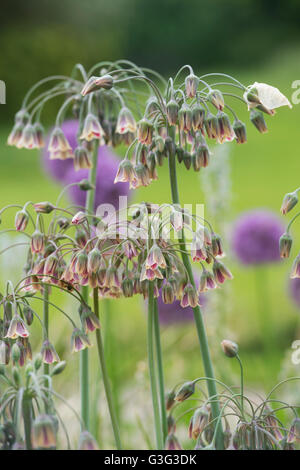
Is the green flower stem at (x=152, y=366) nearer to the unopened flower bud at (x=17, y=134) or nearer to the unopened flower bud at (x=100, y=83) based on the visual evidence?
the unopened flower bud at (x=100, y=83)

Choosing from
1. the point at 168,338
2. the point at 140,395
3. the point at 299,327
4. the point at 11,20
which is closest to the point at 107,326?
the point at 140,395

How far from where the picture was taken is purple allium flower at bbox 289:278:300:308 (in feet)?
5.33

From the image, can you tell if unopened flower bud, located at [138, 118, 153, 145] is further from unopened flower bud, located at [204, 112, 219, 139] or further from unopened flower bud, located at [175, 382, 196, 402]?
unopened flower bud, located at [175, 382, 196, 402]

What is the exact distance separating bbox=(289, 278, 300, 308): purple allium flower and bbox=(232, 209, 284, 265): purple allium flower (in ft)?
0.23

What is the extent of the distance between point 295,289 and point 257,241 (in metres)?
0.15

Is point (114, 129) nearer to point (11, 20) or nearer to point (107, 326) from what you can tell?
point (107, 326)

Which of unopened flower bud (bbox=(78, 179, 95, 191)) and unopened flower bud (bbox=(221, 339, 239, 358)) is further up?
unopened flower bud (bbox=(78, 179, 95, 191))

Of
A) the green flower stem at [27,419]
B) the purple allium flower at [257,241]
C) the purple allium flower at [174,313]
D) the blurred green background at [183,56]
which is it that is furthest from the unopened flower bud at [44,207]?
the blurred green background at [183,56]

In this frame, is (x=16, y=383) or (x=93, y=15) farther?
Result: (x=93, y=15)

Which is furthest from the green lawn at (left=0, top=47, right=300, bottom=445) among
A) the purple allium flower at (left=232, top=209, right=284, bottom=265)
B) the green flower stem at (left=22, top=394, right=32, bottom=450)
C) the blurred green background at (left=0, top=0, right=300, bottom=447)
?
the green flower stem at (left=22, top=394, right=32, bottom=450)

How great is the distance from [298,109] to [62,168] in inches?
208

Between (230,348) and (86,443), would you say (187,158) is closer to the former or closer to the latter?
(230,348)

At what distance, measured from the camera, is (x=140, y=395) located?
5.60ft

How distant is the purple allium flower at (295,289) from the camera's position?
5.33 ft
